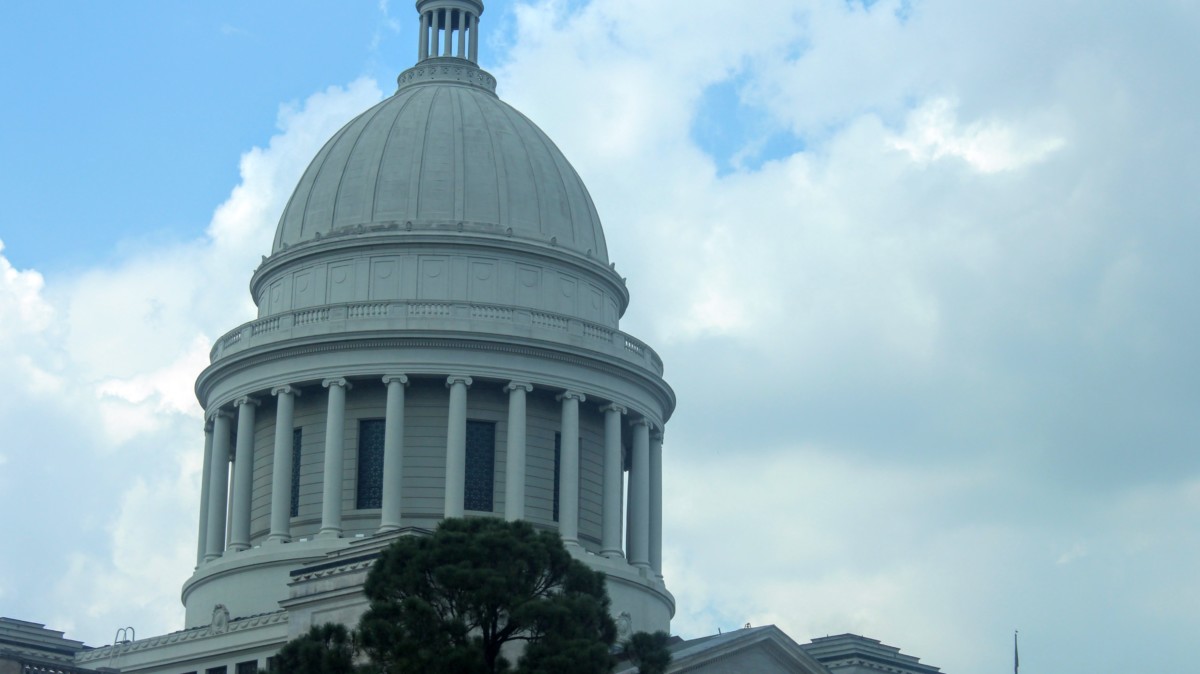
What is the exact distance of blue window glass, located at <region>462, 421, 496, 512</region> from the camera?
270 ft

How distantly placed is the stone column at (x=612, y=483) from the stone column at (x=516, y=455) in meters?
3.79

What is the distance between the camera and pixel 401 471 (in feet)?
268

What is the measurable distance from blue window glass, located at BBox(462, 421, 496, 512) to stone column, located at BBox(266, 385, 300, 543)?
615cm

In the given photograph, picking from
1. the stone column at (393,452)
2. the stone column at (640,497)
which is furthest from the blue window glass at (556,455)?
the stone column at (393,452)

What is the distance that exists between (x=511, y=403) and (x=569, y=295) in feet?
22.1

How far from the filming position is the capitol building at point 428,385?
8156 centimetres

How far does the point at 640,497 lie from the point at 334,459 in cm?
1197

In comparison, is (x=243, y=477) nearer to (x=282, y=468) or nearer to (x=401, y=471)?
(x=282, y=468)

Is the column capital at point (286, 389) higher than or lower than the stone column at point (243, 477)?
higher

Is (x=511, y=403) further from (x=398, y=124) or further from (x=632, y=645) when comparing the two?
(x=632, y=645)

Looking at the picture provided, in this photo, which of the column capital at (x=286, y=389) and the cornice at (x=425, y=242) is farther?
the cornice at (x=425, y=242)

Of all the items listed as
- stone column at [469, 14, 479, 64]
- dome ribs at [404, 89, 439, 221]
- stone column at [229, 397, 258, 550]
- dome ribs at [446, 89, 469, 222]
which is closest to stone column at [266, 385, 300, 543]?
stone column at [229, 397, 258, 550]

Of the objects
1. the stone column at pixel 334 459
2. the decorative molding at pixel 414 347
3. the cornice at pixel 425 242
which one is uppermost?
the cornice at pixel 425 242

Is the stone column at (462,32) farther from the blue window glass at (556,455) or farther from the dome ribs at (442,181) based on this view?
the blue window glass at (556,455)
